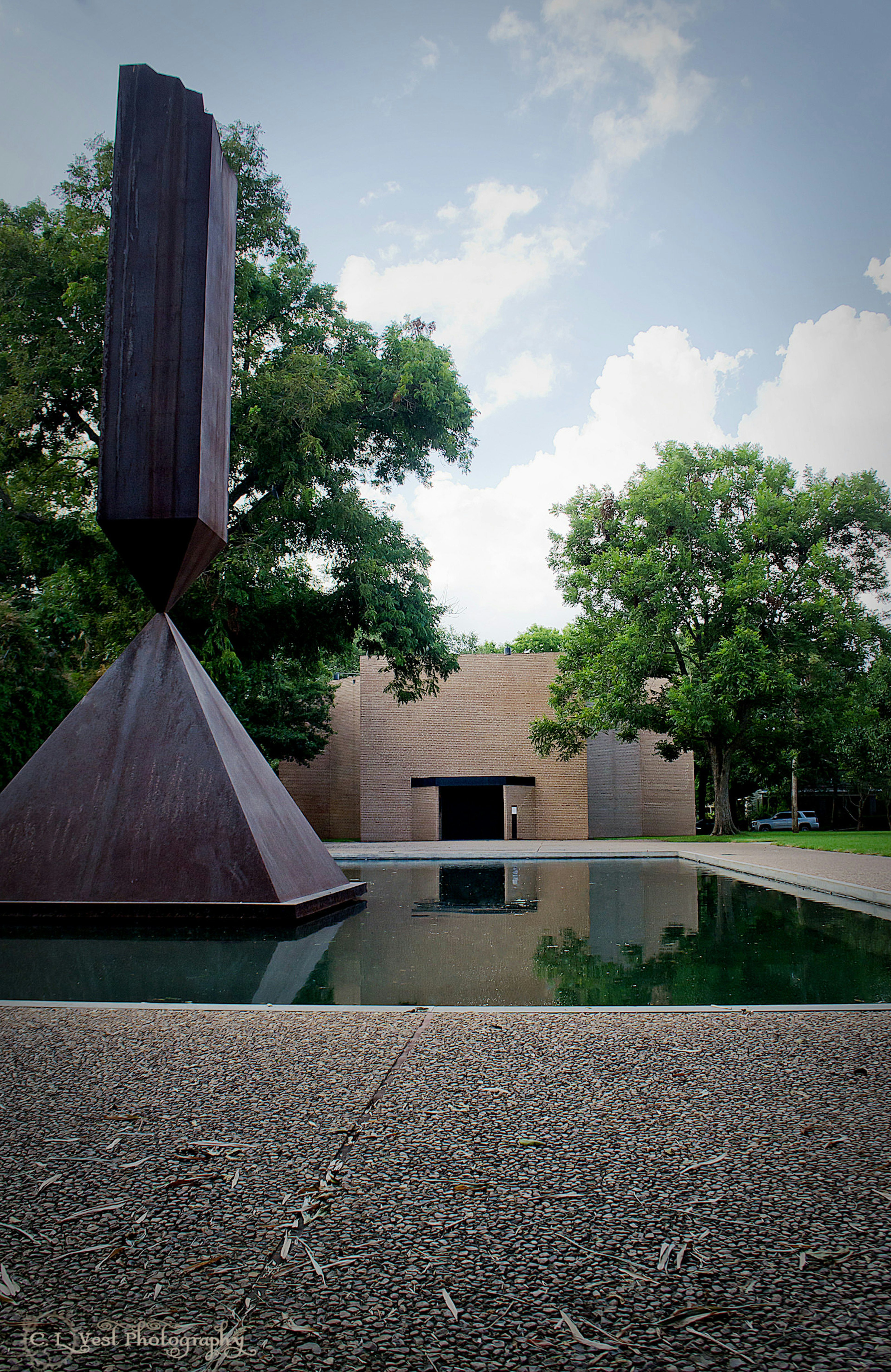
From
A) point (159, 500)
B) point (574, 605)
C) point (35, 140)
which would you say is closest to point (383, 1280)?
point (159, 500)

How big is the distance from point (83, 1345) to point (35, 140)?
2077 centimetres

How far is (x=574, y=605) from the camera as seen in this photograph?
30.2 metres

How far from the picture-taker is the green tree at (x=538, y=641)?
166 ft

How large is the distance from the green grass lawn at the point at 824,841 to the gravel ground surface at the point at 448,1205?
491 inches

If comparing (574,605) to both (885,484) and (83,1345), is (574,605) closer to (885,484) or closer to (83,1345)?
(885,484)

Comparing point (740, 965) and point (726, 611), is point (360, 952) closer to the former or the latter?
point (740, 965)

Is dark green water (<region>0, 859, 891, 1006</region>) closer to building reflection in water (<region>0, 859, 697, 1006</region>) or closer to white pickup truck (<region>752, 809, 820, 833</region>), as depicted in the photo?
building reflection in water (<region>0, 859, 697, 1006</region>)

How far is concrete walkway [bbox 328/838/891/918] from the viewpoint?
30.6ft

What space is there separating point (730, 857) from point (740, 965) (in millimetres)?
9625

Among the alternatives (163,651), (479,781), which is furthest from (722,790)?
(163,651)

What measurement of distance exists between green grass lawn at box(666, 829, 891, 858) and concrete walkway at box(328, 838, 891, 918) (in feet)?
1.20

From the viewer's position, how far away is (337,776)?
33406 mm

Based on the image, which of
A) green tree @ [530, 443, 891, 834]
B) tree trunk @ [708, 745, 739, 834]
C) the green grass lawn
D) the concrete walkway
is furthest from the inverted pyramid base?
tree trunk @ [708, 745, 739, 834]

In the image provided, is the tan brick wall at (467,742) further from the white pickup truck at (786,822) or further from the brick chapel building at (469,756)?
the white pickup truck at (786,822)
